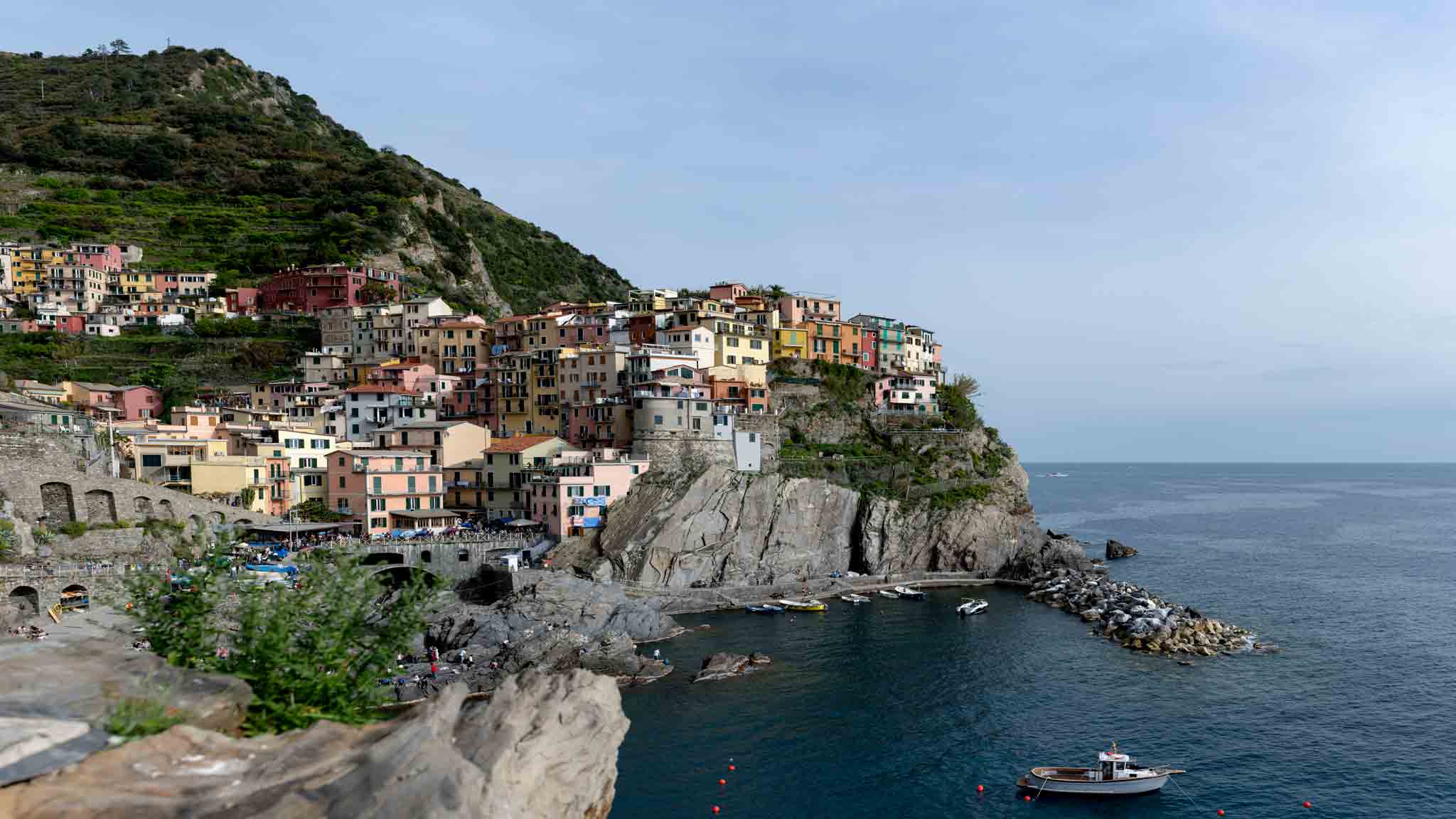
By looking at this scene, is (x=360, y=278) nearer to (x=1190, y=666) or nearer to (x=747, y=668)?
(x=747, y=668)

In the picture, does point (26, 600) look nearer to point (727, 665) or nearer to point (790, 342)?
point (727, 665)

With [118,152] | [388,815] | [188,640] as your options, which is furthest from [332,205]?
[388,815]

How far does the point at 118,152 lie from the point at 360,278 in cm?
6718

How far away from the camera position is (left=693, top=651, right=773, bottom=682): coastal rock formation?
5091 cm

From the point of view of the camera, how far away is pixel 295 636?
17.1 meters

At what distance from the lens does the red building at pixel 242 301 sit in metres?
108

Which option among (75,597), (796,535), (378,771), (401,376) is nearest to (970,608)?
(796,535)

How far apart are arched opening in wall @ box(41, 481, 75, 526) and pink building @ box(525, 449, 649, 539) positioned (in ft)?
98.2

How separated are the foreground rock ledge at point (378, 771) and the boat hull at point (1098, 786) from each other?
95.4 ft

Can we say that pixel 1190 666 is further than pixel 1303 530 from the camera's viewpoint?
No

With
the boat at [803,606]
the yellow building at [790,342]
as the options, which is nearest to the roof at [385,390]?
the yellow building at [790,342]

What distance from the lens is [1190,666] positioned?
53.2 meters

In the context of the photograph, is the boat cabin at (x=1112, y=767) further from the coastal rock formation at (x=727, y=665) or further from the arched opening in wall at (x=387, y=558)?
the arched opening in wall at (x=387, y=558)

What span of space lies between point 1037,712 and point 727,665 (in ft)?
54.5
